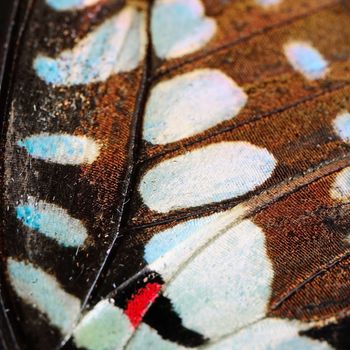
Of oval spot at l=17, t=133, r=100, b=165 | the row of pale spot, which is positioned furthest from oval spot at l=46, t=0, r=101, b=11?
oval spot at l=17, t=133, r=100, b=165

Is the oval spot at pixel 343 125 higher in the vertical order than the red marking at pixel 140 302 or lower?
lower

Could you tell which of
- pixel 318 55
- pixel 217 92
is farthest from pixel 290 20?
pixel 217 92

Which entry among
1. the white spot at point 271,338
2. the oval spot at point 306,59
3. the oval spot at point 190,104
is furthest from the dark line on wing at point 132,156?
the oval spot at point 306,59

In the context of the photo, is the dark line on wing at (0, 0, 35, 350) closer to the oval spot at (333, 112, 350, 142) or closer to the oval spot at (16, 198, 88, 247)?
the oval spot at (16, 198, 88, 247)

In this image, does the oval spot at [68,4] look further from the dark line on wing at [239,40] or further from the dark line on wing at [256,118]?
the dark line on wing at [256,118]

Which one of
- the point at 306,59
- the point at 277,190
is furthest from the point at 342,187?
the point at 306,59

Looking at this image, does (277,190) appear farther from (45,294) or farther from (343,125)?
(45,294)

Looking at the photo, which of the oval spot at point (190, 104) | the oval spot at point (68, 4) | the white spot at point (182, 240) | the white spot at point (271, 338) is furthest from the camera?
the oval spot at point (68, 4)
